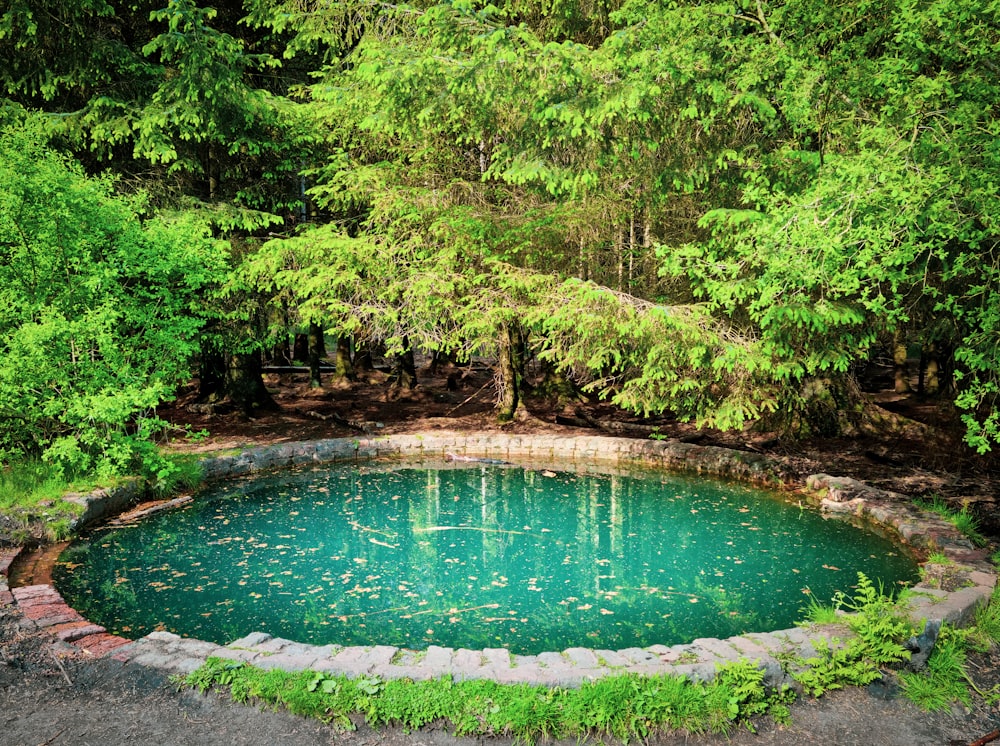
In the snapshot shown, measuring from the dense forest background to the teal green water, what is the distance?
1665mm

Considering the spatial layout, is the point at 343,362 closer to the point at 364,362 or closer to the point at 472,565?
the point at 364,362

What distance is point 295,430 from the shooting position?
14000mm

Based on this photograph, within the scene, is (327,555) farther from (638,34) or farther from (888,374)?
(888,374)

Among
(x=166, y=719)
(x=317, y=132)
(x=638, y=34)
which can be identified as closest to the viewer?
(x=166, y=719)

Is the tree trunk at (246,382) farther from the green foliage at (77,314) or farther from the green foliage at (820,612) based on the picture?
the green foliage at (820,612)

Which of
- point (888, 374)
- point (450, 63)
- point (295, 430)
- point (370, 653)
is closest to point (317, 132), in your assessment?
point (450, 63)

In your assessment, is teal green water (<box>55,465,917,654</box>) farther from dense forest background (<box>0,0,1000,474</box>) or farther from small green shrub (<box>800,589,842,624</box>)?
dense forest background (<box>0,0,1000,474</box>)

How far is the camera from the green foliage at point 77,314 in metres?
8.34

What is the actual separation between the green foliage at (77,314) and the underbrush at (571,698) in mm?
5222

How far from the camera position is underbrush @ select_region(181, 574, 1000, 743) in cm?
442

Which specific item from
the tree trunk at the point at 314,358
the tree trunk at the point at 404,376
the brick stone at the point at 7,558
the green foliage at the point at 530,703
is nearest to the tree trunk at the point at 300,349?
the tree trunk at the point at 314,358

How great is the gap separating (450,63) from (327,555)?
664 centimetres


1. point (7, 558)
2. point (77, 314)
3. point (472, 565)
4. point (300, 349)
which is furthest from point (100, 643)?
point (300, 349)

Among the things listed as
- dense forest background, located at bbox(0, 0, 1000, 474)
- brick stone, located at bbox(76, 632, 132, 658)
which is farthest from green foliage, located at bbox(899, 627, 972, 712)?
brick stone, located at bbox(76, 632, 132, 658)
